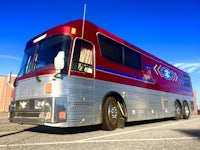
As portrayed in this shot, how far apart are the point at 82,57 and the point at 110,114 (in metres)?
2.12

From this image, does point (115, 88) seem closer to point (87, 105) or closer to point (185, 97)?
point (87, 105)

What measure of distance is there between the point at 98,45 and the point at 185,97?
9.59 metres

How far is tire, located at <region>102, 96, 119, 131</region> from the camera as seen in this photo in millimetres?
6742

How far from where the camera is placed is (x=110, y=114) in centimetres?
700

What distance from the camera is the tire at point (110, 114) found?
22.1ft

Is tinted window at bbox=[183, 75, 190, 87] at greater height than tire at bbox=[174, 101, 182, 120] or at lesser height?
greater

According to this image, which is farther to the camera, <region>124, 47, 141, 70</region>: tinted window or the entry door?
A: <region>124, 47, 141, 70</region>: tinted window

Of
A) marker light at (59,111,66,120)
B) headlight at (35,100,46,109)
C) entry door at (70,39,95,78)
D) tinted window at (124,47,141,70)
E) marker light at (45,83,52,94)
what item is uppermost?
tinted window at (124,47,141,70)

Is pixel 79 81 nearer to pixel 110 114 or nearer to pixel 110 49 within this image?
pixel 110 114

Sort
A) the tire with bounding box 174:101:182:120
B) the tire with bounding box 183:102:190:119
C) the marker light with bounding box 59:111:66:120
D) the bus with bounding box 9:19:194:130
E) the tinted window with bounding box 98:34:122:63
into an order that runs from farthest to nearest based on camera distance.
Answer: the tire with bounding box 183:102:190:119, the tire with bounding box 174:101:182:120, the tinted window with bounding box 98:34:122:63, the bus with bounding box 9:19:194:130, the marker light with bounding box 59:111:66:120

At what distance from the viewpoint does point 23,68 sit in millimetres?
7090

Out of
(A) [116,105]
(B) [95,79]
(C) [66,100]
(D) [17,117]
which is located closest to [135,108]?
(A) [116,105]

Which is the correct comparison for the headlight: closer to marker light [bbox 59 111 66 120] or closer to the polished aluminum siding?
the polished aluminum siding

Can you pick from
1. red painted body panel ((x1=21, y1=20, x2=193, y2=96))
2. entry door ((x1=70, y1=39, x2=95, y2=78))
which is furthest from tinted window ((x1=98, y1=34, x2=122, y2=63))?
entry door ((x1=70, y1=39, x2=95, y2=78))
